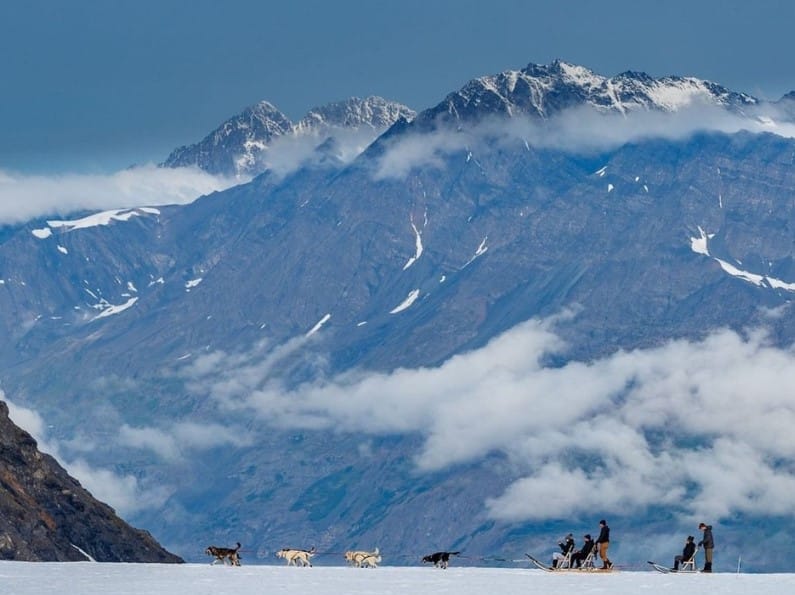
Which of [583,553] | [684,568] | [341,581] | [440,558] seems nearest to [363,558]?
[440,558]

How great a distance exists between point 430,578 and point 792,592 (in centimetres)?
2737

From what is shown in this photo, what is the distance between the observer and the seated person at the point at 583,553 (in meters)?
143

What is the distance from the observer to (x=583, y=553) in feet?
475

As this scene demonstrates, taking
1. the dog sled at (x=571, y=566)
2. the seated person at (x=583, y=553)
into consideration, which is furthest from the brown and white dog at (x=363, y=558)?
the seated person at (x=583, y=553)

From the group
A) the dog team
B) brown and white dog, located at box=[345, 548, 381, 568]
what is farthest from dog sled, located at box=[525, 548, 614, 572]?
brown and white dog, located at box=[345, 548, 381, 568]

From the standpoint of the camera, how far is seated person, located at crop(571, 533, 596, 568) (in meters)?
143

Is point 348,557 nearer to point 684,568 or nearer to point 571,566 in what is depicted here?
point 571,566

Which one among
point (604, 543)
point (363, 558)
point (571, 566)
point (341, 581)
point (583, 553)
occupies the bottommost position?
point (341, 581)

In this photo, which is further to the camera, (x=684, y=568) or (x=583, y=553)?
(x=684, y=568)

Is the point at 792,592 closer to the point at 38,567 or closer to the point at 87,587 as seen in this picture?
the point at 87,587

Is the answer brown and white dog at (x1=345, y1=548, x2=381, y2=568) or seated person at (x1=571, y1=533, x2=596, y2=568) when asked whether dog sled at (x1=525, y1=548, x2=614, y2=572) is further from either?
brown and white dog at (x1=345, y1=548, x2=381, y2=568)

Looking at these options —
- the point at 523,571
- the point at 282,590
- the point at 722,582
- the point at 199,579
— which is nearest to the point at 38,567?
the point at 199,579

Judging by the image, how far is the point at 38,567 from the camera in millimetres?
144250

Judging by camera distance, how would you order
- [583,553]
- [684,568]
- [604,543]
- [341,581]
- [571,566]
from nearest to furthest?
[341,581], [583,553], [604,543], [571,566], [684,568]
